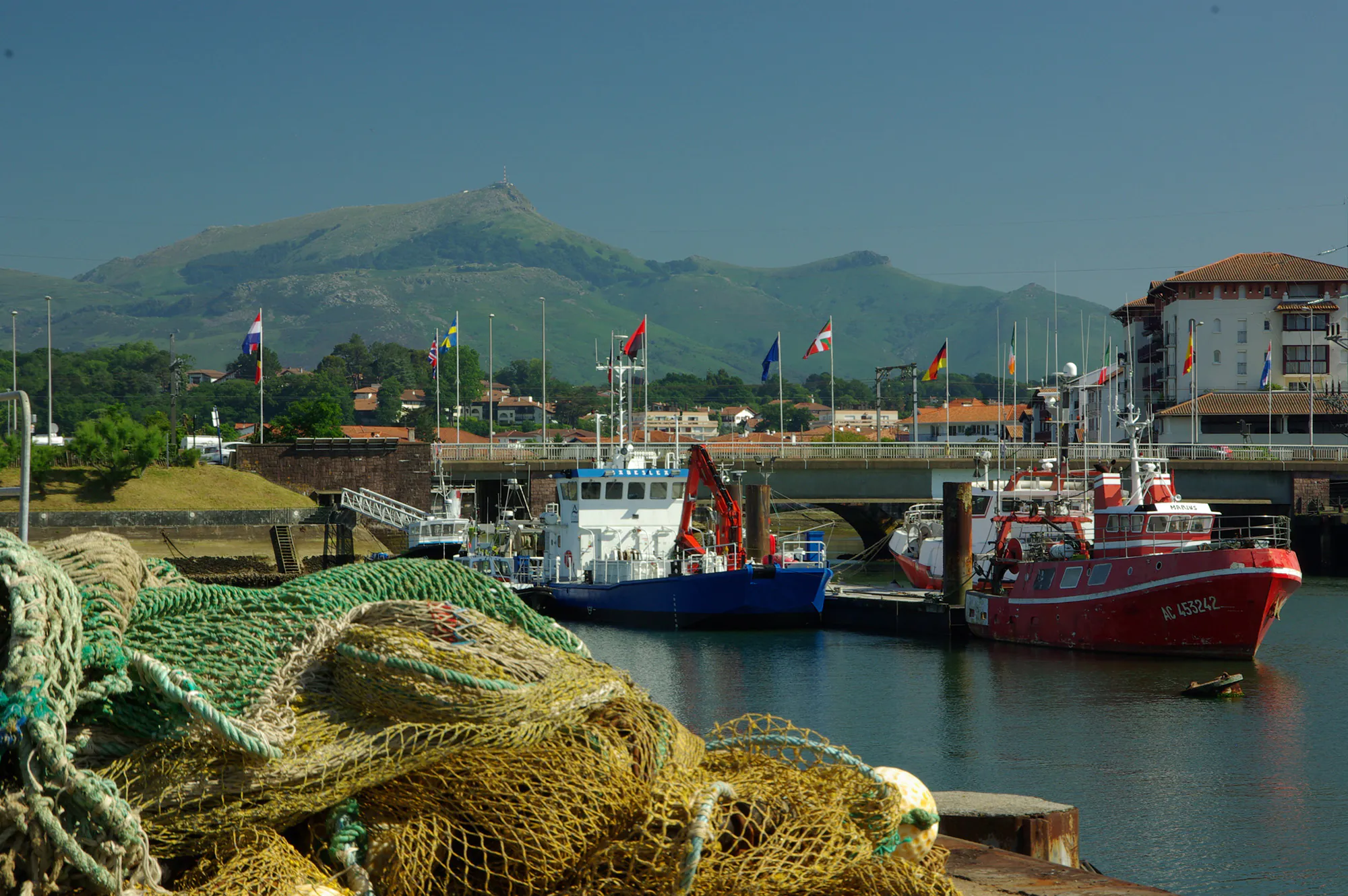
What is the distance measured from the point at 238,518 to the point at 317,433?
23.0m

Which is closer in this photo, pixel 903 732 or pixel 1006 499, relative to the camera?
pixel 903 732

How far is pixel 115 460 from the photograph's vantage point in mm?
43469

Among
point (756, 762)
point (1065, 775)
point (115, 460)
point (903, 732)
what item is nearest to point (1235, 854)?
point (1065, 775)

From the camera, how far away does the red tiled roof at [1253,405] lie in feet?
211

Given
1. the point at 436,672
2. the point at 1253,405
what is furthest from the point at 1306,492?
the point at 436,672

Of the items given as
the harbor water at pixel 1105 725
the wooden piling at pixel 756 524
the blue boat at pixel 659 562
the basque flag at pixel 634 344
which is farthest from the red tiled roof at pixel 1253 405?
the blue boat at pixel 659 562

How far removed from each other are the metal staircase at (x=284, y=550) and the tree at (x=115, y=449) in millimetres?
5954

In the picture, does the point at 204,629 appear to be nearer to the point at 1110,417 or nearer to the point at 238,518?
the point at 238,518

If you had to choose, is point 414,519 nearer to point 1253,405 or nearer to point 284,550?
point 284,550

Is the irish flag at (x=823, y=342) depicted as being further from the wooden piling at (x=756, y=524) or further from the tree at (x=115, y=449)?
the tree at (x=115, y=449)

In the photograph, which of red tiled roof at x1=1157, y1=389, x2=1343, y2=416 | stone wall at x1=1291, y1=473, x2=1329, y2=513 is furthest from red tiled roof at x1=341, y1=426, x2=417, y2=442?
stone wall at x1=1291, y1=473, x2=1329, y2=513

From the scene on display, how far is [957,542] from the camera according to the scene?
29.4m

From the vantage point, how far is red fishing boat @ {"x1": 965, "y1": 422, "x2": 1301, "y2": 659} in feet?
76.9

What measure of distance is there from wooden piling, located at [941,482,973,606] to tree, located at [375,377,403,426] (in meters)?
114
